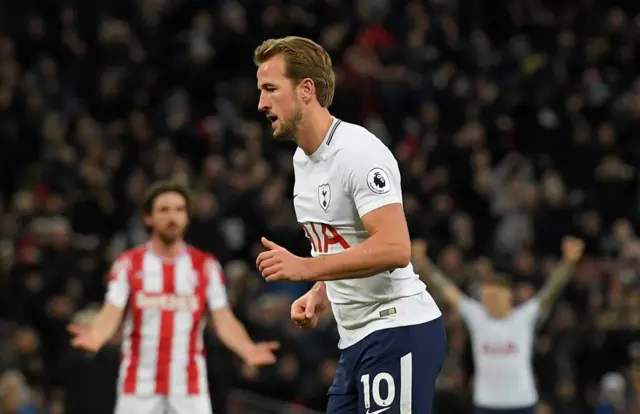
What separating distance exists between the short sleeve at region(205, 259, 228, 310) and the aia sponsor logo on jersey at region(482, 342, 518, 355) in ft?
11.4

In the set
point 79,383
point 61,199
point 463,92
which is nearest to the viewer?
point 79,383

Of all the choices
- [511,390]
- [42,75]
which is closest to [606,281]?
[511,390]

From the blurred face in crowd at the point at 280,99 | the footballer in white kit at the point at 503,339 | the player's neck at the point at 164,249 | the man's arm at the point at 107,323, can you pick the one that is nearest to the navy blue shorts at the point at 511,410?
the footballer in white kit at the point at 503,339

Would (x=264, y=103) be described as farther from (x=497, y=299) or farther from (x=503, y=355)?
(x=503, y=355)

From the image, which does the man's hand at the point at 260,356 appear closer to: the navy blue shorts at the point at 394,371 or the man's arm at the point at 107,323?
the man's arm at the point at 107,323

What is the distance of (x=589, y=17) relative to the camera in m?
17.0

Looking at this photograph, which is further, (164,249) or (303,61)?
(164,249)

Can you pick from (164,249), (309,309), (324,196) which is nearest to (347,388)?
(309,309)

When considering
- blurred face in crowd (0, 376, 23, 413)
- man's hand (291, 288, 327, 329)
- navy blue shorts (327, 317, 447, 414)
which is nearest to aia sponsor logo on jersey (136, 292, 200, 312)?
blurred face in crowd (0, 376, 23, 413)

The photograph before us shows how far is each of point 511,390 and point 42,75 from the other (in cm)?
730

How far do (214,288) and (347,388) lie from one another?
3.15m

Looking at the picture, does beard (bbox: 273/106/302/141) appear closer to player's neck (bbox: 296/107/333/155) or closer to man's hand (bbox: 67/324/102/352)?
player's neck (bbox: 296/107/333/155)

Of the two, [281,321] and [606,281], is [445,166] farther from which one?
[281,321]

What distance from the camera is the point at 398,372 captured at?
4.56 m
